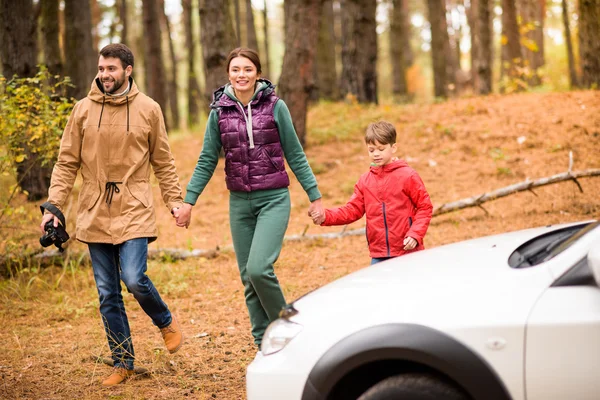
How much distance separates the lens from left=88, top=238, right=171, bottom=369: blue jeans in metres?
4.69

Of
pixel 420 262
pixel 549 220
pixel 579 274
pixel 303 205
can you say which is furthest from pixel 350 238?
pixel 579 274

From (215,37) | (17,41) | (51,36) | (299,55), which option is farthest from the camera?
(51,36)

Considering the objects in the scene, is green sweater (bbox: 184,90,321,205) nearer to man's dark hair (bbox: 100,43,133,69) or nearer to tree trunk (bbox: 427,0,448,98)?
man's dark hair (bbox: 100,43,133,69)

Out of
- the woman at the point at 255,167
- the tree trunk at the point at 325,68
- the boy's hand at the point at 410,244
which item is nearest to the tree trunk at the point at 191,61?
the tree trunk at the point at 325,68

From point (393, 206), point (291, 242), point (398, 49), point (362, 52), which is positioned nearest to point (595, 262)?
point (393, 206)

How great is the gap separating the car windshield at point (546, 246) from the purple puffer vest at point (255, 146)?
2011mm

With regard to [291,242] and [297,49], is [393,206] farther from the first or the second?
[297,49]

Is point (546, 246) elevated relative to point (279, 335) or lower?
elevated

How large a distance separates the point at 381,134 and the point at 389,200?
476mm

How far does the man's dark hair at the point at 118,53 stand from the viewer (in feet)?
15.4

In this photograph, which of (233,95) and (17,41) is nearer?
(233,95)

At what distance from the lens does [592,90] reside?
532 inches

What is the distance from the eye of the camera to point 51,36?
523 inches

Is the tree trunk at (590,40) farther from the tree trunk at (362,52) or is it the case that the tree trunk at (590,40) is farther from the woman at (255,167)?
the woman at (255,167)
